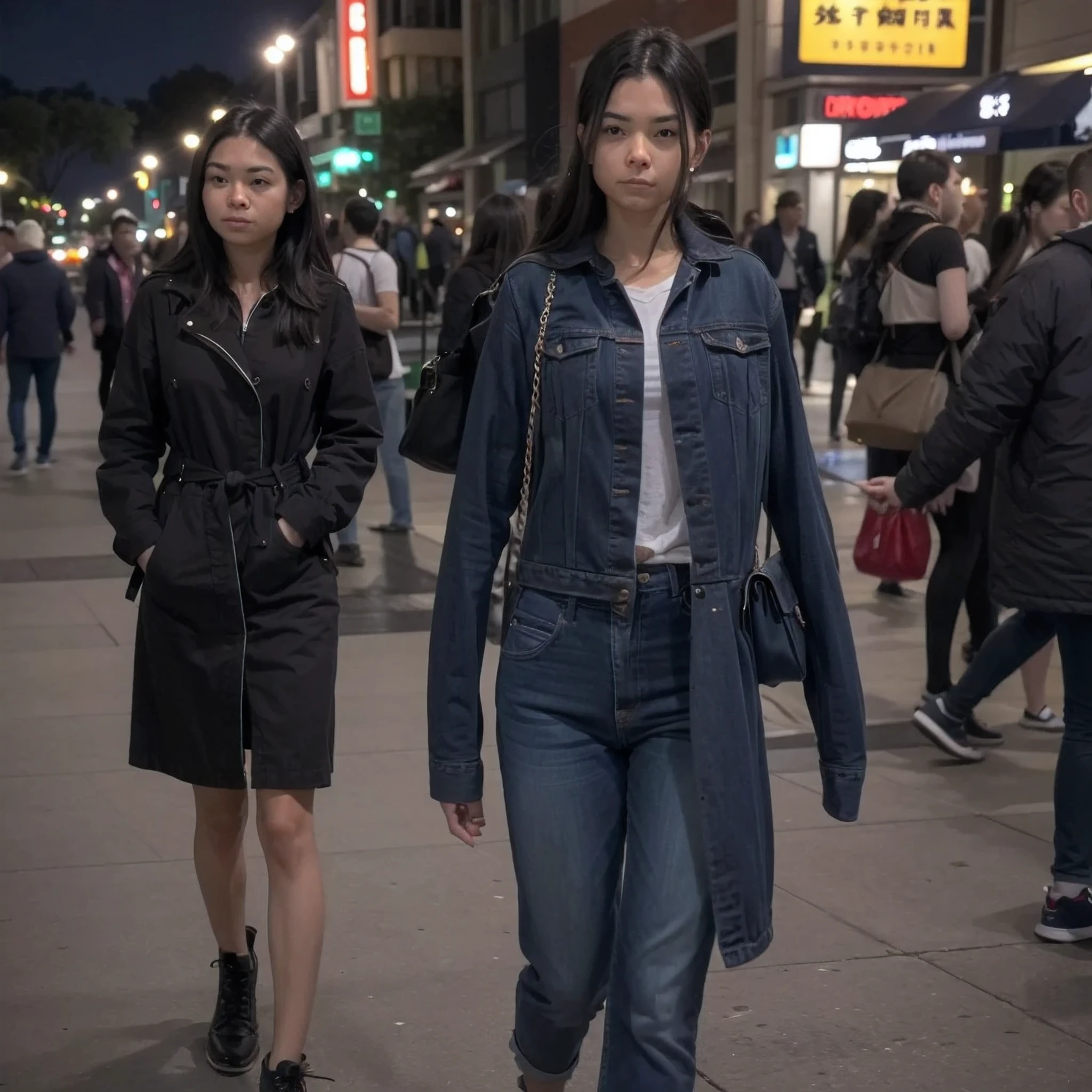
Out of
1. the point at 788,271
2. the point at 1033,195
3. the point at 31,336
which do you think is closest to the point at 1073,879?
the point at 1033,195

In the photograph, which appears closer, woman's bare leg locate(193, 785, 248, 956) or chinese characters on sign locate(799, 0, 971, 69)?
woman's bare leg locate(193, 785, 248, 956)

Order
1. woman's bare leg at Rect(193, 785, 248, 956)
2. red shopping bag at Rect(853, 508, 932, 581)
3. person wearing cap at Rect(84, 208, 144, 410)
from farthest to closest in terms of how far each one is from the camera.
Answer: person wearing cap at Rect(84, 208, 144, 410) < red shopping bag at Rect(853, 508, 932, 581) < woman's bare leg at Rect(193, 785, 248, 956)

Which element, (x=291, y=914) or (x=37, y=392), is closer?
(x=291, y=914)

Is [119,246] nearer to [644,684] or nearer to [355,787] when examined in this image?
[355,787]

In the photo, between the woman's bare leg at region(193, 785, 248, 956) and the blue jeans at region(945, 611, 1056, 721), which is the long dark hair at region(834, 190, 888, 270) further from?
the woman's bare leg at region(193, 785, 248, 956)

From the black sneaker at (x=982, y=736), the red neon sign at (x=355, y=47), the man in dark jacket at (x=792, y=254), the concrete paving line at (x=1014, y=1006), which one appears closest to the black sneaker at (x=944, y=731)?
the black sneaker at (x=982, y=736)

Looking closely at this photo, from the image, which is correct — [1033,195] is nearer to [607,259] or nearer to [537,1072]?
[607,259]

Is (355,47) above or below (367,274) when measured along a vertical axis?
above

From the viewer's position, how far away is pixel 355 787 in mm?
6047

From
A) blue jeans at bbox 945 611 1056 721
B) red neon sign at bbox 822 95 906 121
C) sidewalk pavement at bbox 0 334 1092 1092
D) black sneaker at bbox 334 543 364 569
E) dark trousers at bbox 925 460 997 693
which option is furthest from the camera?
red neon sign at bbox 822 95 906 121

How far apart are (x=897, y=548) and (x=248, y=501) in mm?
3156

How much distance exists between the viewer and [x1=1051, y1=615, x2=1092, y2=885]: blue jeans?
4.65 meters

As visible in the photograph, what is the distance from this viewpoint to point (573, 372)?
2920mm

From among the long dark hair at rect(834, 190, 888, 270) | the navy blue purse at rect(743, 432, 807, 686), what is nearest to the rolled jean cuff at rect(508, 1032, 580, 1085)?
the navy blue purse at rect(743, 432, 807, 686)
